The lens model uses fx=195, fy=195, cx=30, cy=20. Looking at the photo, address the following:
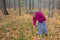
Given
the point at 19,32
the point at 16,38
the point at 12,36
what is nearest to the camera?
the point at 16,38

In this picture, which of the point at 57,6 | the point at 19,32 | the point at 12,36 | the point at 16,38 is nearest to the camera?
the point at 16,38

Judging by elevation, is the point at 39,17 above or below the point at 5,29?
above

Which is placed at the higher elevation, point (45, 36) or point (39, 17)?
point (39, 17)

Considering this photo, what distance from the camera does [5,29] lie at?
37.7ft

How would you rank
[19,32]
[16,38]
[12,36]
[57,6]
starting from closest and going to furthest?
[16,38] < [12,36] < [19,32] < [57,6]

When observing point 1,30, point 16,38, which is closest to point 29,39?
point 16,38

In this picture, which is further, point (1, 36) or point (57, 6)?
point (57, 6)

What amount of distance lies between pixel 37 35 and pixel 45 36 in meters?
0.45

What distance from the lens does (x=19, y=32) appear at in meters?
10.8

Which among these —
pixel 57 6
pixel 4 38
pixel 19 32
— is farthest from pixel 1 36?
pixel 57 6

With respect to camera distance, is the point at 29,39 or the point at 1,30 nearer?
the point at 29,39

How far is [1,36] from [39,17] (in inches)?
84.9

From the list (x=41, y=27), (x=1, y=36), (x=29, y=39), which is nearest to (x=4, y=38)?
(x=1, y=36)

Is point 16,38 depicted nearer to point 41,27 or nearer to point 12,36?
point 12,36
